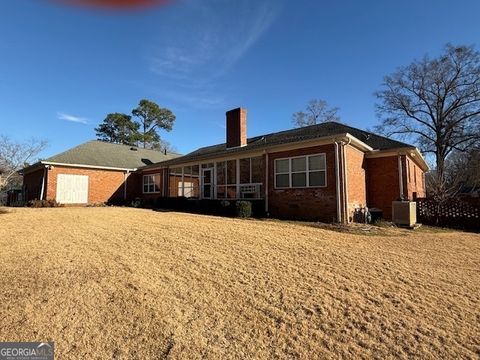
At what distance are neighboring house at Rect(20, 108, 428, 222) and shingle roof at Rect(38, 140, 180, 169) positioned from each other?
13 cm

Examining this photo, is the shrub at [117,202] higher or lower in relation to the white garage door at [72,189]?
lower

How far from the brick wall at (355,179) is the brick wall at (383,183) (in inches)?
22.6

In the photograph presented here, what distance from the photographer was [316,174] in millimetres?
12547

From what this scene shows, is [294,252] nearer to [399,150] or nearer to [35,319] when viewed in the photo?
[35,319]

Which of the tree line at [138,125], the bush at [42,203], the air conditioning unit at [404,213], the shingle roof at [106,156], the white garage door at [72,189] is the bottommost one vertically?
the air conditioning unit at [404,213]

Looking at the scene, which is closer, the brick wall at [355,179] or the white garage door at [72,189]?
the brick wall at [355,179]

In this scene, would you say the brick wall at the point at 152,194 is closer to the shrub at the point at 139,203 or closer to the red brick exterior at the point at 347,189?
the shrub at the point at 139,203

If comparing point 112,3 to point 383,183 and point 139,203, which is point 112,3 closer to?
point 383,183

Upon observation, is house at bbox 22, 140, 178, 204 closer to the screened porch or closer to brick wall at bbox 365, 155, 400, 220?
the screened porch

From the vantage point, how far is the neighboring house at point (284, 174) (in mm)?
12156

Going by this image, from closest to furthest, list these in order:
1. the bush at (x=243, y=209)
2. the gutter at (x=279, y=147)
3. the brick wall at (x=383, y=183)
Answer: the gutter at (x=279, y=147) < the bush at (x=243, y=209) < the brick wall at (x=383, y=183)

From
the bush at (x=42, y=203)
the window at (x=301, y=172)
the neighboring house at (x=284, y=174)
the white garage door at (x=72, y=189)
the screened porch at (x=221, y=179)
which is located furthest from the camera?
the white garage door at (x=72, y=189)

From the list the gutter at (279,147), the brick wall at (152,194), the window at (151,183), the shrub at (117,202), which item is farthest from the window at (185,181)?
the shrub at (117,202)

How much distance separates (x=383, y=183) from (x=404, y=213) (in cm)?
278
